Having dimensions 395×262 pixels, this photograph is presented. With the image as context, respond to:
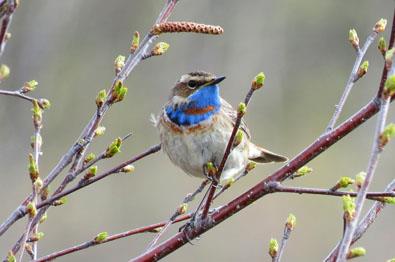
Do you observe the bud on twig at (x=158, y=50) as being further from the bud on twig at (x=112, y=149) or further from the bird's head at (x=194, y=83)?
the bird's head at (x=194, y=83)

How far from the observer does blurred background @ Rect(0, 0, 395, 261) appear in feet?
38.2

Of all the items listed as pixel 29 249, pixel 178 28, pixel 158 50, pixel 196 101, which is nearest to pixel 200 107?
pixel 196 101

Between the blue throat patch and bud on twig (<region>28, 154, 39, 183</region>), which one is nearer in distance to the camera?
bud on twig (<region>28, 154, 39, 183</region>)

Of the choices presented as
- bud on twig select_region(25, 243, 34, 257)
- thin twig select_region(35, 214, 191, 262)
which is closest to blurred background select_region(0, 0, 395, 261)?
bud on twig select_region(25, 243, 34, 257)

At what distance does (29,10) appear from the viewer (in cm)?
1109

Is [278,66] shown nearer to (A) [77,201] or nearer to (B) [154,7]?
(B) [154,7]

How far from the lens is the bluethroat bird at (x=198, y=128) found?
417cm

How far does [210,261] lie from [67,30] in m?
4.24

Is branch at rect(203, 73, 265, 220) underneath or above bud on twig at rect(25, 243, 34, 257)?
above

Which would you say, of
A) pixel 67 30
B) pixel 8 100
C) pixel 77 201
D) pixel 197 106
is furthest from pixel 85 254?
pixel 197 106

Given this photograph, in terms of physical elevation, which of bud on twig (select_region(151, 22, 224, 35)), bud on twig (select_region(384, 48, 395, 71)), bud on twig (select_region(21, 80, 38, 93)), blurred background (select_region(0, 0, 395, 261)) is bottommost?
blurred background (select_region(0, 0, 395, 261))

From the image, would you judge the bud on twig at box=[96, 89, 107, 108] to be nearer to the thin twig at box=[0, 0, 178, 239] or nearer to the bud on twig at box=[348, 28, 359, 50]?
the thin twig at box=[0, 0, 178, 239]

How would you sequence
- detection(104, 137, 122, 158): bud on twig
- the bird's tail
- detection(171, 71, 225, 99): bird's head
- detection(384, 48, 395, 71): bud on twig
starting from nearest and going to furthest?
detection(384, 48, 395, 71): bud on twig
detection(104, 137, 122, 158): bud on twig
detection(171, 71, 225, 99): bird's head
the bird's tail

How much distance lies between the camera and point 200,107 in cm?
439
